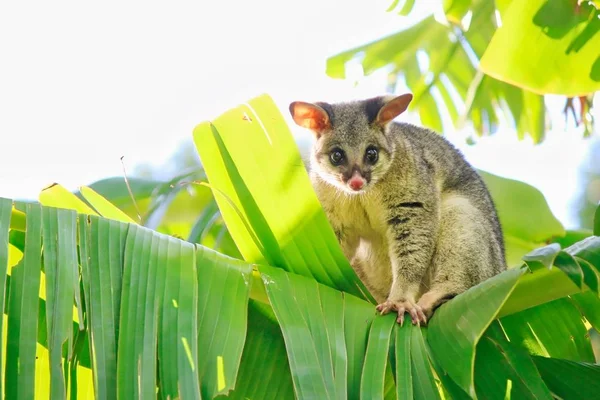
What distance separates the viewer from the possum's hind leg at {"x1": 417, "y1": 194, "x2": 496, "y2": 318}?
11.4 feet

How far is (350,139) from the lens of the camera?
13.9ft

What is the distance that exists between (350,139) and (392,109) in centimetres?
27

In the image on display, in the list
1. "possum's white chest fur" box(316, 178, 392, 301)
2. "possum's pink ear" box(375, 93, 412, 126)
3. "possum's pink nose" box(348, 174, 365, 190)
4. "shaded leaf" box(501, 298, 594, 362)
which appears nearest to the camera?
"shaded leaf" box(501, 298, 594, 362)

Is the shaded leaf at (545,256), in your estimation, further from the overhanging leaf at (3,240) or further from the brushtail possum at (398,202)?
the overhanging leaf at (3,240)

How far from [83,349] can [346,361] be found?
34.2 inches

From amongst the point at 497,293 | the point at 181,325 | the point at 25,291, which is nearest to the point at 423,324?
the point at 497,293

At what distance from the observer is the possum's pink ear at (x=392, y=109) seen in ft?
13.5

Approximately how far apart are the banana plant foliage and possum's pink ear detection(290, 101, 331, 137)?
0.91 metres

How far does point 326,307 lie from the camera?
8.98ft

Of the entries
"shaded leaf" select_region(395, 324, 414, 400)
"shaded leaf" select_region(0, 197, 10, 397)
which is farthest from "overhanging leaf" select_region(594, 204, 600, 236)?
"shaded leaf" select_region(0, 197, 10, 397)

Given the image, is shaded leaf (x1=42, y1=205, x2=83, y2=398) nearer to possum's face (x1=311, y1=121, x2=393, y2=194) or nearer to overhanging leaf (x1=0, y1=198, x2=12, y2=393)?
overhanging leaf (x1=0, y1=198, x2=12, y2=393)

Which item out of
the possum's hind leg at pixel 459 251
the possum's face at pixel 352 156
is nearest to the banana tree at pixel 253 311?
the possum's hind leg at pixel 459 251

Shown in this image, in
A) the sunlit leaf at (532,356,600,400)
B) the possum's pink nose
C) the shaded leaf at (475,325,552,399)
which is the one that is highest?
the possum's pink nose

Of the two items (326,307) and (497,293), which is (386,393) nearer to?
(326,307)
